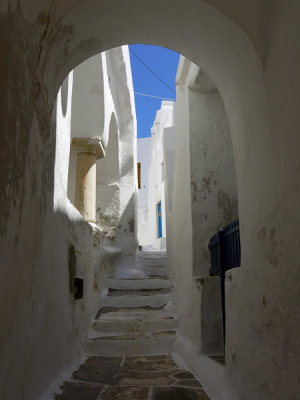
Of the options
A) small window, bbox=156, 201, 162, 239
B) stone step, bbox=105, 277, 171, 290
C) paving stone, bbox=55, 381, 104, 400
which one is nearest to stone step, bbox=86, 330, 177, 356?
paving stone, bbox=55, 381, 104, 400

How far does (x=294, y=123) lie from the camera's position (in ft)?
5.30

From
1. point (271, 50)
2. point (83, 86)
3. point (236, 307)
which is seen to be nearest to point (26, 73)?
point (271, 50)

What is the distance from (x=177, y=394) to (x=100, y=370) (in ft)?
3.21

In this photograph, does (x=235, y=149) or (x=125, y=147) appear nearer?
(x=235, y=149)

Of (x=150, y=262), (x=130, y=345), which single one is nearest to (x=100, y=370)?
(x=130, y=345)

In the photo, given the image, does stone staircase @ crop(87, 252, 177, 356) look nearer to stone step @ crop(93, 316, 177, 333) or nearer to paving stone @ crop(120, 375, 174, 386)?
stone step @ crop(93, 316, 177, 333)

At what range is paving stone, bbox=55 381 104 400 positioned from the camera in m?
2.66

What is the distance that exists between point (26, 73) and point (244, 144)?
53.1 inches

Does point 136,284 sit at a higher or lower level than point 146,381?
higher

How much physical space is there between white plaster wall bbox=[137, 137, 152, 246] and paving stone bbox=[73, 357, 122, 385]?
13661mm

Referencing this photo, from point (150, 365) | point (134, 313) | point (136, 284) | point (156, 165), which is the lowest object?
point (150, 365)

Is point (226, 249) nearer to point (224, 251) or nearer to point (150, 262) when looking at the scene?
point (224, 251)

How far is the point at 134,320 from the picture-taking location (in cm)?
471

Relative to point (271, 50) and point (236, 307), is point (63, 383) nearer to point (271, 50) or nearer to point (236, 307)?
point (236, 307)
